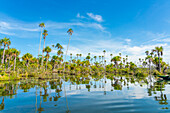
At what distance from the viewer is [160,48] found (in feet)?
240

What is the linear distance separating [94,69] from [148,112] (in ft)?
317

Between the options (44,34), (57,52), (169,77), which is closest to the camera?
(169,77)

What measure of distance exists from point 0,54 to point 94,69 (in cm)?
7368

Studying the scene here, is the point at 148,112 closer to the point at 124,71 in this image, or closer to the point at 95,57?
the point at 124,71

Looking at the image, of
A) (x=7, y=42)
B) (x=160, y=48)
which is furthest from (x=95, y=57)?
(x=7, y=42)

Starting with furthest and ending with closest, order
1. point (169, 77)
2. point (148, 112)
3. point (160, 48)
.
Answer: point (160, 48)
point (169, 77)
point (148, 112)

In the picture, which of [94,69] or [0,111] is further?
[94,69]

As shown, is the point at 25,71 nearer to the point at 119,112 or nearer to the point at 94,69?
the point at 119,112

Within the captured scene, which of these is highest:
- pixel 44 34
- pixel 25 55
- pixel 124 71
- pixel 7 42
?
pixel 44 34


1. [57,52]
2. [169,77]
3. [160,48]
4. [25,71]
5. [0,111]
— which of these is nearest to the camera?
[0,111]

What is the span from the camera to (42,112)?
7.64 m

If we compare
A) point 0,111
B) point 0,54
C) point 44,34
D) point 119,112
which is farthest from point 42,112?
point 0,54

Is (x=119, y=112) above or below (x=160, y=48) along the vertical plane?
below

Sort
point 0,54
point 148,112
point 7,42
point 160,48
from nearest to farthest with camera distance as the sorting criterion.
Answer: point 148,112
point 7,42
point 160,48
point 0,54
